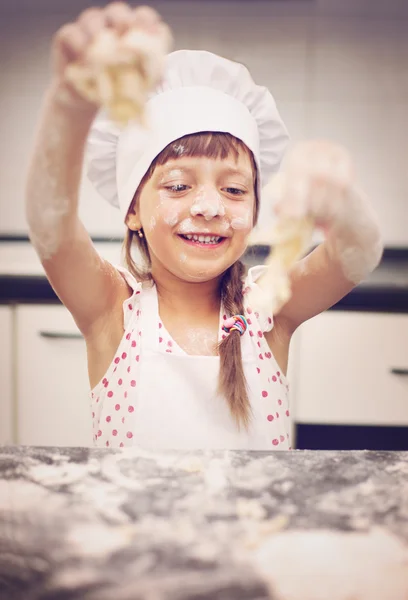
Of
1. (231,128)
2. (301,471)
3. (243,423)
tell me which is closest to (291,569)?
(301,471)

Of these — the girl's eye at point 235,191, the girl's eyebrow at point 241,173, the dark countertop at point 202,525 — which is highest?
the girl's eyebrow at point 241,173

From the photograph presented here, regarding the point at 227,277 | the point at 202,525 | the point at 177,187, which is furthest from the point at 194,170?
the point at 202,525

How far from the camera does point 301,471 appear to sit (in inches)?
15.2

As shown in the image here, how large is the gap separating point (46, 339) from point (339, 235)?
0.72 meters

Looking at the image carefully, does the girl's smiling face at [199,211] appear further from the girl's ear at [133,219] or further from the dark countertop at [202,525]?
the dark countertop at [202,525]

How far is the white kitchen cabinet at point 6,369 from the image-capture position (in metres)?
1.02

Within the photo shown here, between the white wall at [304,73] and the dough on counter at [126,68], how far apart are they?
63 cm

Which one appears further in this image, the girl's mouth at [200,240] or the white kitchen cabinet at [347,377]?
the white kitchen cabinet at [347,377]

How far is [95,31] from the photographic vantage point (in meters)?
0.32

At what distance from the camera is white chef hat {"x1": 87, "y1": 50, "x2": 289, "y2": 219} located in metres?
0.55

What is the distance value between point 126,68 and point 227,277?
0.38 meters

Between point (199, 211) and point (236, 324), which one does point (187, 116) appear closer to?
point (199, 211)

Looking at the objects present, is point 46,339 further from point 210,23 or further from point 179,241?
point 210,23

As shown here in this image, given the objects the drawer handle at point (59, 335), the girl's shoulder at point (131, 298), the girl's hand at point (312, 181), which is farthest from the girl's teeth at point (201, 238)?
the drawer handle at point (59, 335)
